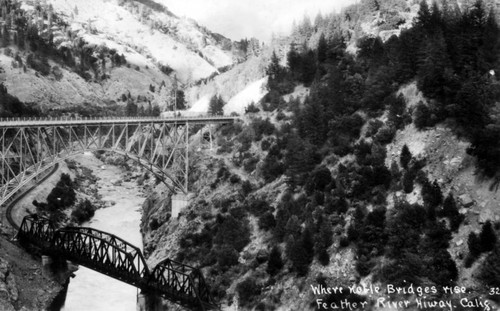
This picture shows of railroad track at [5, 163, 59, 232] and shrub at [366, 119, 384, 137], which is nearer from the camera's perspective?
shrub at [366, 119, 384, 137]

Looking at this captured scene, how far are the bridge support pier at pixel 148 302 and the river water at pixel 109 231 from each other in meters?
12.0

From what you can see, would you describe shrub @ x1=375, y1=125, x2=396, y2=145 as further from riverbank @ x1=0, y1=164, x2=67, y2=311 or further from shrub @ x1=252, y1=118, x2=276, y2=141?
riverbank @ x1=0, y1=164, x2=67, y2=311

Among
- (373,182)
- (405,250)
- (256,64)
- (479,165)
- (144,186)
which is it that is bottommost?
(144,186)

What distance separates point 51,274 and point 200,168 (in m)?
33.5

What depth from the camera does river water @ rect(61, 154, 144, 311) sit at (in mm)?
50594

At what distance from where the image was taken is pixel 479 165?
39688 mm

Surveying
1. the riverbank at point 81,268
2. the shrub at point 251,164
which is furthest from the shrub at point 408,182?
the riverbank at point 81,268

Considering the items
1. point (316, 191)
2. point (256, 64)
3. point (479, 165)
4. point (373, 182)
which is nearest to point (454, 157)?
point (479, 165)

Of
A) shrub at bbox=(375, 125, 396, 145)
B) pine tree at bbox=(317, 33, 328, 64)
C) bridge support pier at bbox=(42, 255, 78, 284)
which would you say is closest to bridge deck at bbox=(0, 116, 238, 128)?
pine tree at bbox=(317, 33, 328, 64)

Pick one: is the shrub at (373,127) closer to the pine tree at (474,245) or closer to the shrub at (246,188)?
the shrub at (246,188)

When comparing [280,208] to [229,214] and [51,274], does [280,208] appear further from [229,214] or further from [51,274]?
[51,274]

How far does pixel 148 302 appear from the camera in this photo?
3716 centimetres

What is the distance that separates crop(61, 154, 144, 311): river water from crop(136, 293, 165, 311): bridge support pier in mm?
11954

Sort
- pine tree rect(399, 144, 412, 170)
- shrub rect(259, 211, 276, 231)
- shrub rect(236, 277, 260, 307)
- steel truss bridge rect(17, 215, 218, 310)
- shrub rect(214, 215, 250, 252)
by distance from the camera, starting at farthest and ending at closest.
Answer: shrub rect(214, 215, 250, 252), shrub rect(259, 211, 276, 231), pine tree rect(399, 144, 412, 170), shrub rect(236, 277, 260, 307), steel truss bridge rect(17, 215, 218, 310)
